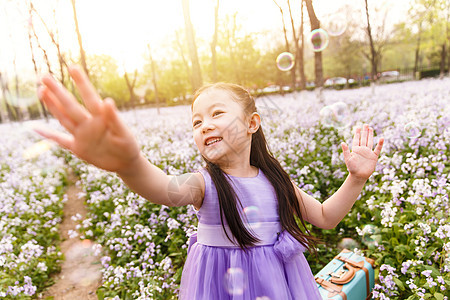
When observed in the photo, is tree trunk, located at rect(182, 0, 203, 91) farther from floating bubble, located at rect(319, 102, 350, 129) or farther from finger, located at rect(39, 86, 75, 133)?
finger, located at rect(39, 86, 75, 133)

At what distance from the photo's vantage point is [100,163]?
1023mm

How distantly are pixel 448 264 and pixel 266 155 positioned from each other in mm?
1986

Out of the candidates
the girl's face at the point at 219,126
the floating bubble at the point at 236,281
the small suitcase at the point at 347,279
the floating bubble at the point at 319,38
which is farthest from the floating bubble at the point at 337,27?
the floating bubble at the point at 236,281

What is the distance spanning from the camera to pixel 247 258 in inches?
63.9

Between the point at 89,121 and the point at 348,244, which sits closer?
the point at 89,121

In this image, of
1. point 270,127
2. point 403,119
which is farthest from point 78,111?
point 270,127

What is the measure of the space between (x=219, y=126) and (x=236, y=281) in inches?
31.0

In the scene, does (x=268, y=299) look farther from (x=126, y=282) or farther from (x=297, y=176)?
(x=297, y=176)

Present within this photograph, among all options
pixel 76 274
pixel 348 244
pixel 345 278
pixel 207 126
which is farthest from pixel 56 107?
pixel 76 274

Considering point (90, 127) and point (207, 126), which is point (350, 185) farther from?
point (90, 127)

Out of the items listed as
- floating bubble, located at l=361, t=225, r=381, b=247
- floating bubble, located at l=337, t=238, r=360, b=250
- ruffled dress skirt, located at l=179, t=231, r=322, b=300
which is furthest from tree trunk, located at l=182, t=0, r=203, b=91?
ruffled dress skirt, located at l=179, t=231, r=322, b=300

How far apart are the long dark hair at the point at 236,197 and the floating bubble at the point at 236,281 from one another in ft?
0.41

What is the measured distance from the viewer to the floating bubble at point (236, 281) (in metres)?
1.55

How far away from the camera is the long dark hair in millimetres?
1591
